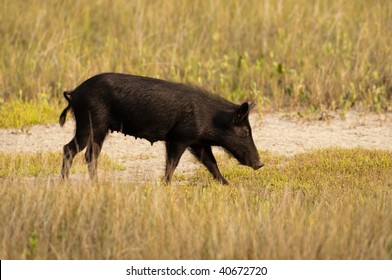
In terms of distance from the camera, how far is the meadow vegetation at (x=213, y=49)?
12312 millimetres

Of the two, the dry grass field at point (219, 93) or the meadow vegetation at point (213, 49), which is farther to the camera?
the meadow vegetation at point (213, 49)

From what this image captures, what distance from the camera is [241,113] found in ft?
27.5

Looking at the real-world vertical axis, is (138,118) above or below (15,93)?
above

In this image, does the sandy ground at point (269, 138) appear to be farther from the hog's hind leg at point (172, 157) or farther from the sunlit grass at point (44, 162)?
the hog's hind leg at point (172, 157)

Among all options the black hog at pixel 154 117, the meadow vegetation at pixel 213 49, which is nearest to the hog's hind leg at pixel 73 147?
the black hog at pixel 154 117

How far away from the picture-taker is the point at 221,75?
1236 centimetres

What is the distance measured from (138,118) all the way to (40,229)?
2.74 metres

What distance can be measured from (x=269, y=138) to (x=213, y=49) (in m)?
2.90

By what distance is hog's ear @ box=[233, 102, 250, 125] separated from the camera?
8301mm

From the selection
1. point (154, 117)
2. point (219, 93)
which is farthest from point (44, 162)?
point (219, 93)

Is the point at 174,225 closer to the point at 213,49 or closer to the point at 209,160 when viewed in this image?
the point at 209,160
